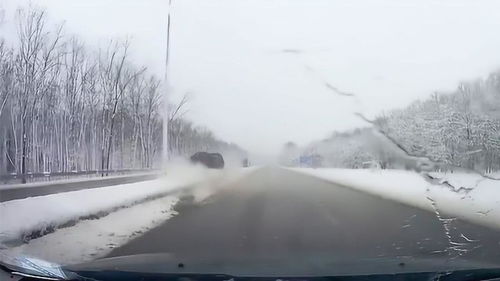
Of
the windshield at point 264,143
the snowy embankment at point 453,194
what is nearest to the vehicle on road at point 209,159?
the windshield at point 264,143

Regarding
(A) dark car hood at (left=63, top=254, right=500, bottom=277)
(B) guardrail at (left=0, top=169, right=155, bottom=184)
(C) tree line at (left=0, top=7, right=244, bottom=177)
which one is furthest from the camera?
(B) guardrail at (left=0, top=169, right=155, bottom=184)

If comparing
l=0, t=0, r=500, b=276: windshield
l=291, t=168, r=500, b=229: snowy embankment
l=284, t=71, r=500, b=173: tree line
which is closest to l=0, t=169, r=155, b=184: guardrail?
l=0, t=0, r=500, b=276: windshield

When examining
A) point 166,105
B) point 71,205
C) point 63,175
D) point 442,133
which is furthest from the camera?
point 63,175

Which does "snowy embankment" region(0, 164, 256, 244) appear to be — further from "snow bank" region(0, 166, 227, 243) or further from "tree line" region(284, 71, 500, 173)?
"tree line" region(284, 71, 500, 173)

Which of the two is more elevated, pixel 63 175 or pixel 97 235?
pixel 63 175

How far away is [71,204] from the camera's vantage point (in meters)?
3.99

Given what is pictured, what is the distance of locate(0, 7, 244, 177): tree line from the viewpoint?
3.75 metres

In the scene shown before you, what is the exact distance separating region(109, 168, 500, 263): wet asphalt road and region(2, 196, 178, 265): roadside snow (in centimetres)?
12

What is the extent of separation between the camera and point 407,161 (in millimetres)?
3674

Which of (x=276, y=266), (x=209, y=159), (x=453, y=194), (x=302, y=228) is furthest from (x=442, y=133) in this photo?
(x=209, y=159)

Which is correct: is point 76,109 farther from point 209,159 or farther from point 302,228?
point 302,228

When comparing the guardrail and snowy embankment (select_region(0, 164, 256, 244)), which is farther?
the guardrail

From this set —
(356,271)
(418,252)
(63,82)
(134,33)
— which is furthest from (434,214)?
(63,82)

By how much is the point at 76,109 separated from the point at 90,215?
80cm
